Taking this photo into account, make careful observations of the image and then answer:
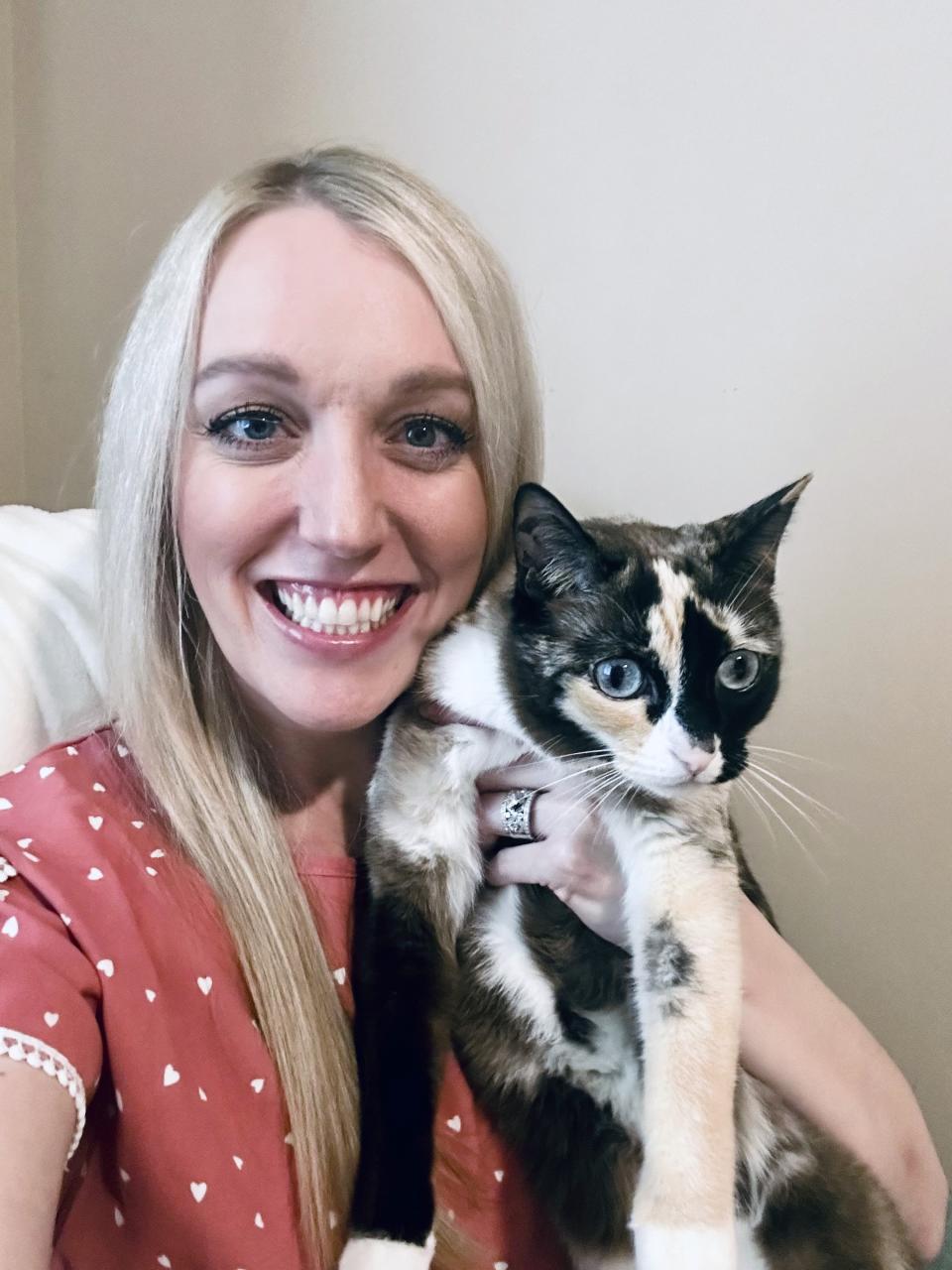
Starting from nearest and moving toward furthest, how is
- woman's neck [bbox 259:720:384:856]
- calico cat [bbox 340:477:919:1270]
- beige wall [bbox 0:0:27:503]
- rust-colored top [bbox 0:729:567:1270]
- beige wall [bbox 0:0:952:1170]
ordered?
rust-colored top [bbox 0:729:567:1270] → calico cat [bbox 340:477:919:1270] → woman's neck [bbox 259:720:384:856] → beige wall [bbox 0:0:952:1170] → beige wall [bbox 0:0:27:503]

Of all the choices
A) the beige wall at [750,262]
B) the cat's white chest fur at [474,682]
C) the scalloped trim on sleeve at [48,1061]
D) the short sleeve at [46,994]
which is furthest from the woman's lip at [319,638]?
the beige wall at [750,262]

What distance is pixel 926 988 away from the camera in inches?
59.7

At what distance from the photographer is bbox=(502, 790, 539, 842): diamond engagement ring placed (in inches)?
42.9

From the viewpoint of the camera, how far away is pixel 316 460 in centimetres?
96

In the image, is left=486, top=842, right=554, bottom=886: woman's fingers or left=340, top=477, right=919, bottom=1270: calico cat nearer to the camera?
left=340, top=477, right=919, bottom=1270: calico cat

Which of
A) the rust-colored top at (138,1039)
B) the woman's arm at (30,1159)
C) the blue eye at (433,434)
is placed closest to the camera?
the woman's arm at (30,1159)

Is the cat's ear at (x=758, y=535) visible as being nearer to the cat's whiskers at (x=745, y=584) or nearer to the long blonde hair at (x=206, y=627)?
the cat's whiskers at (x=745, y=584)

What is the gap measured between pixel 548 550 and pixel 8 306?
5.29 feet

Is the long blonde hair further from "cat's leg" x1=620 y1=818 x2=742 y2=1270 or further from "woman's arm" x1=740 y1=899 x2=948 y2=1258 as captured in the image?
"woman's arm" x1=740 y1=899 x2=948 y2=1258

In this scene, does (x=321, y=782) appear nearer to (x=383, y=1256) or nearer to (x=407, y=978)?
(x=407, y=978)

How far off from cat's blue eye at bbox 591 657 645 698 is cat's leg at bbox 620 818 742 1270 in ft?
0.50

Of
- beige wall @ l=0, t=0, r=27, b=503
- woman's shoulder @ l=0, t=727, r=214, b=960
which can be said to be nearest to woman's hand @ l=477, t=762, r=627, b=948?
woman's shoulder @ l=0, t=727, r=214, b=960

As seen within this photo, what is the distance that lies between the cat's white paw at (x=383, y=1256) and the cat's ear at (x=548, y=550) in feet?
2.15

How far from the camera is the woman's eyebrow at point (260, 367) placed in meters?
0.92
